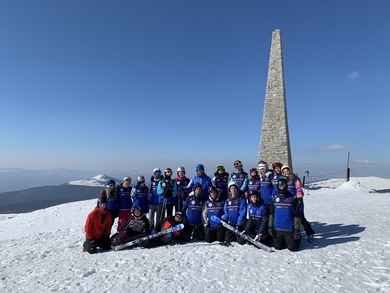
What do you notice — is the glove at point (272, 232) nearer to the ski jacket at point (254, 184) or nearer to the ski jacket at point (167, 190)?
the ski jacket at point (254, 184)

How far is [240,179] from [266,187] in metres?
0.88

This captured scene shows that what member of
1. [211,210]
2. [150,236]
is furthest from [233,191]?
[150,236]

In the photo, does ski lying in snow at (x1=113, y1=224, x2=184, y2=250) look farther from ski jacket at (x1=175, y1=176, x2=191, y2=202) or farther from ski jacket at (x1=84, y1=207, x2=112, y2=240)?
ski jacket at (x1=175, y1=176, x2=191, y2=202)

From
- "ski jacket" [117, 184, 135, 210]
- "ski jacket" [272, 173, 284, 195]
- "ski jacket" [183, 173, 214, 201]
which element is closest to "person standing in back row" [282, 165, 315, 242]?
"ski jacket" [272, 173, 284, 195]

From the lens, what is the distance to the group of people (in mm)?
6141

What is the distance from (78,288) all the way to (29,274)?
1694 millimetres

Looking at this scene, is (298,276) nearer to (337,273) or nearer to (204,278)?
(337,273)

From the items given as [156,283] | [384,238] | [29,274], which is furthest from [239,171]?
[29,274]

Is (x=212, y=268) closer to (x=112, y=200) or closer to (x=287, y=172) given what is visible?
(x=287, y=172)

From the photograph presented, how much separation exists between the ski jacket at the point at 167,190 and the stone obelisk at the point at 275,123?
51.7 feet

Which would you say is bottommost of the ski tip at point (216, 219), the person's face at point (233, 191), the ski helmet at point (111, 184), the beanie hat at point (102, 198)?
the ski tip at point (216, 219)

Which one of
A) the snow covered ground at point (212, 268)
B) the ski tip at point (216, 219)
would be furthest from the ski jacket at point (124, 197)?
the ski tip at point (216, 219)

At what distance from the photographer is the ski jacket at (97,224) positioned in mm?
6629

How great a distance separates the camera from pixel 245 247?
6.16 m
